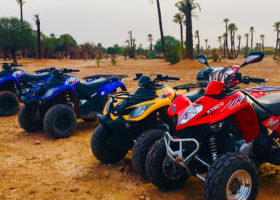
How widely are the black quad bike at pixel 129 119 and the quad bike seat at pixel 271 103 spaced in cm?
117

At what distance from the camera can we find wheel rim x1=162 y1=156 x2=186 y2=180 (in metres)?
3.20

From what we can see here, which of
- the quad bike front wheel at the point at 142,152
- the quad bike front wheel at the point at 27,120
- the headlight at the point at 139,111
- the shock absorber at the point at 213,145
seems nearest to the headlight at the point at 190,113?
the shock absorber at the point at 213,145

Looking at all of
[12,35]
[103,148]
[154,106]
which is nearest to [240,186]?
[154,106]

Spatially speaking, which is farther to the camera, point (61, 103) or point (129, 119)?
point (61, 103)

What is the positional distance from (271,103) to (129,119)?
5.57 ft

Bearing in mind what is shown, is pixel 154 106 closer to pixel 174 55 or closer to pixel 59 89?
pixel 59 89

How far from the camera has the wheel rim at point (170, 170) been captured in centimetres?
320

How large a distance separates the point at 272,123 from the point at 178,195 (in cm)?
125

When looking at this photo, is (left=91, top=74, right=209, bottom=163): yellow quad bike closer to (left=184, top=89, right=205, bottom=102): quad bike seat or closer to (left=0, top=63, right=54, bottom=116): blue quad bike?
(left=184, top=89, right=205, bottom=102): quad bike seat

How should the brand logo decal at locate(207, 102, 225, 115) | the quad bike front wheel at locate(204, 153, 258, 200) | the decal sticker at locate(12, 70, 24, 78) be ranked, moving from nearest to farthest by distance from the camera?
the quad bike front wheel at locate(204, 153, 258, 200) → the brand logo decal at locate(207, 102, 225, 115) → the decal sticker at locate(12, 70, 24, 78)

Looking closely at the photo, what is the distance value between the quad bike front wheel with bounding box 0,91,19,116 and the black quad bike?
→ 17.2 feet

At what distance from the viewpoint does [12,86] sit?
29.8 ft

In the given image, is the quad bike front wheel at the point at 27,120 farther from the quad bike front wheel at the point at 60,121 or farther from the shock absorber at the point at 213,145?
the shock absorber at the point at 213,145

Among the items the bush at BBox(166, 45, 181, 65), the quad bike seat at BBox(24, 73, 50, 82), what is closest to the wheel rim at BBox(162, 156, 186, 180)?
the quad bike seat at BBox(24, 73, 50, 82)
